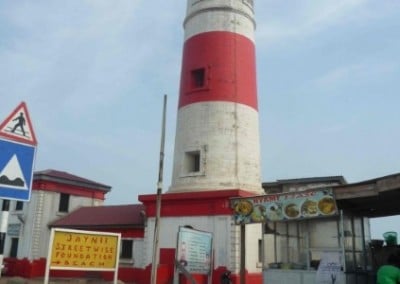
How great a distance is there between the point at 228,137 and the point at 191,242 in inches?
249

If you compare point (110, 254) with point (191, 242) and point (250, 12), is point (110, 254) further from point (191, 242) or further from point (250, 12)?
point (250, 12)

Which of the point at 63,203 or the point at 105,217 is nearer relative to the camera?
the point at 105,217

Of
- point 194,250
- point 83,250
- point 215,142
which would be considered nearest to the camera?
point 83,250

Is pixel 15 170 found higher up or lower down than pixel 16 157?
lower down

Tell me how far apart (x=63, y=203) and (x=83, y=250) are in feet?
69.1

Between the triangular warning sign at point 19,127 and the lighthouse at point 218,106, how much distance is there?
13.4 meters

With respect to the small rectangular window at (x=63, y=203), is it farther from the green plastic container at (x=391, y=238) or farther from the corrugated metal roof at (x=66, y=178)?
the green plastic container at (x=391, y=238)

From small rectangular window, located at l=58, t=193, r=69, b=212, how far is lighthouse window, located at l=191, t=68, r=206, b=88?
13049 millimetres

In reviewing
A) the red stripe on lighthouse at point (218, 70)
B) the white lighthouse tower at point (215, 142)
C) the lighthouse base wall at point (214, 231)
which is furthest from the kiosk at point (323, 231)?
the red stripe on lighthouse at point (218, 70)

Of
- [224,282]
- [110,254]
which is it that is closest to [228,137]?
[224,282]

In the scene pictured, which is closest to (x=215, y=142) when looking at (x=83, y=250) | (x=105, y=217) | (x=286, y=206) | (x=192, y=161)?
(x=192, y=161)

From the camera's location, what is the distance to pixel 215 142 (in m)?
19.0

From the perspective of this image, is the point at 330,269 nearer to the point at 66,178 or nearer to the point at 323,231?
the point at 323,231

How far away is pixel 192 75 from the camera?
66.4 feet
